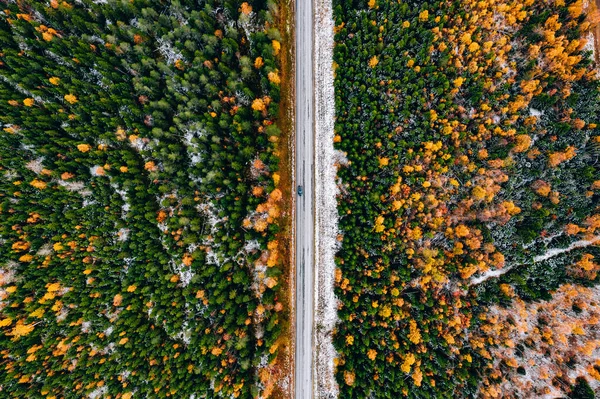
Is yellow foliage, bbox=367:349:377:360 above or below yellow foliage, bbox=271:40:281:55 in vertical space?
below

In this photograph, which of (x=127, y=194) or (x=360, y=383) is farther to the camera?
(x=127, y=194)

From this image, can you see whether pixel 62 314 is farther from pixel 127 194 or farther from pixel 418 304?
pixel 418 304

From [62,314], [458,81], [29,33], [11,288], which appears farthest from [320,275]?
[29,33]

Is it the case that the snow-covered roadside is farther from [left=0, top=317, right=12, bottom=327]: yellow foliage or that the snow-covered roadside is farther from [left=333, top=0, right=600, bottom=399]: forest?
[left=0, top=317, right=12, bottom=327]: yellow foliage

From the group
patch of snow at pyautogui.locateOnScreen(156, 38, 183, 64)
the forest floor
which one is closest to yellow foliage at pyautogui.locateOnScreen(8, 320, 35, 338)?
the forest floor

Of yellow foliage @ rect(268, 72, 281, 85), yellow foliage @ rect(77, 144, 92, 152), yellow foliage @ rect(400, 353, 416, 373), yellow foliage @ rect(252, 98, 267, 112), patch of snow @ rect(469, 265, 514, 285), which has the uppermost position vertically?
yellow foliage @ rect(268, 72, 281, 85)

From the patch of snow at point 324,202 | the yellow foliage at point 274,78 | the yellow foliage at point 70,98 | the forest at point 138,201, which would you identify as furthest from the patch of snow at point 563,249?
the yellow foliage at point 70,98

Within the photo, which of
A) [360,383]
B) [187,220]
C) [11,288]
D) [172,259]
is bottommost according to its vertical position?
[360,383]

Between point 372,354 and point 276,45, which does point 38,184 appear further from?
point 372,354
